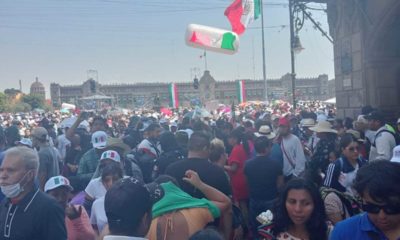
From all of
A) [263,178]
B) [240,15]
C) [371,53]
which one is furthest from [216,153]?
[371,53]

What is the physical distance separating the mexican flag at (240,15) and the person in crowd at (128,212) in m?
7.86

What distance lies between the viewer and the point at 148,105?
60.6 metres

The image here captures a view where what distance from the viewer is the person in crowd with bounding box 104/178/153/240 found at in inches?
85.7

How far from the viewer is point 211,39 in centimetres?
732

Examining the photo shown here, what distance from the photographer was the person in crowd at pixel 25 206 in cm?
276

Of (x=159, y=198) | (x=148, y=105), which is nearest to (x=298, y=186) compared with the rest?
(x=159, y=198)

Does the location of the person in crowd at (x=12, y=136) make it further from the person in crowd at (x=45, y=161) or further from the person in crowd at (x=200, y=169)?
the person in crowd at (x=200, y=169)

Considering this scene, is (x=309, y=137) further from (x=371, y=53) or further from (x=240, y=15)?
(x=240, y=15)

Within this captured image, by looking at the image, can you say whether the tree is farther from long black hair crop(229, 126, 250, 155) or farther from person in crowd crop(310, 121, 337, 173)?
person in crowd crop(310, 121, 337, 173)

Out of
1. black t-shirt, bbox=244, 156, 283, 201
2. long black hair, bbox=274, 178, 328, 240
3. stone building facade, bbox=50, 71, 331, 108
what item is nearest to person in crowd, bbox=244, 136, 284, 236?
black t-shirt, bbox=244, 156, 283, 201

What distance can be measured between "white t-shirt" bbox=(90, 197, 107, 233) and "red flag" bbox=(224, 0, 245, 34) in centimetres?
690

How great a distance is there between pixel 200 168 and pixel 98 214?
1.02 meters

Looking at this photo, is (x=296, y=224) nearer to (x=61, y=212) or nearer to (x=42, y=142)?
(x=61, y=212)

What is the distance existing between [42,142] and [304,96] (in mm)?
65791
